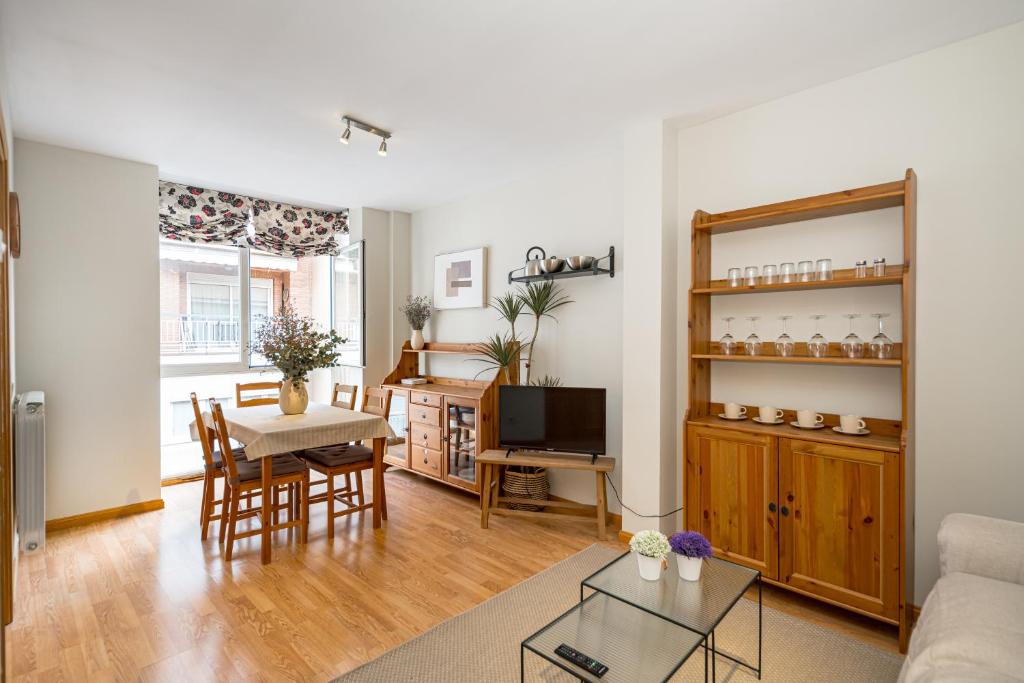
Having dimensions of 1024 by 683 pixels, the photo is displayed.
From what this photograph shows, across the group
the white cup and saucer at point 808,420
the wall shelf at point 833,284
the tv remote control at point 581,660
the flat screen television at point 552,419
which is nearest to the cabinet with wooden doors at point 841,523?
the white cup and saucer at point 808,420

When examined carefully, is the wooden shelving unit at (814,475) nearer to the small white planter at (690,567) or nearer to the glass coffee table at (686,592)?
the glass coffee table at (686,592)

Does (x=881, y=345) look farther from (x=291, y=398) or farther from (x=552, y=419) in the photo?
(x=291, y=398)

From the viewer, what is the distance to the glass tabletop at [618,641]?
1595 millimetres

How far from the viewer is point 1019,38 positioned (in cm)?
218

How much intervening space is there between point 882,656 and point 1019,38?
267 cm

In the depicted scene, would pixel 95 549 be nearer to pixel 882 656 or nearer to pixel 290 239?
pixel 290 239

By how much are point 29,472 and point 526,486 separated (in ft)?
9.78

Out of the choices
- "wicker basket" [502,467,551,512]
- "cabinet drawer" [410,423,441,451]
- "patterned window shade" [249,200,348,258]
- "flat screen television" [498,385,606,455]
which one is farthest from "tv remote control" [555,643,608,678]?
"patterned window shade" [249,200,348,258]

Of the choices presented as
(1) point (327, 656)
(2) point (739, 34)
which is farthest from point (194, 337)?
(2) point (739, 34)

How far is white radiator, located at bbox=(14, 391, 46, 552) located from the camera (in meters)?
2.83

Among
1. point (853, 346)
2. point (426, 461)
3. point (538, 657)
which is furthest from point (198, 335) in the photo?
point (853, 346)

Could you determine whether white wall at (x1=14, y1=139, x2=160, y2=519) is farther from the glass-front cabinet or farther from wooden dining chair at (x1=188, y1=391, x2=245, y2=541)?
the glass-front cabinet

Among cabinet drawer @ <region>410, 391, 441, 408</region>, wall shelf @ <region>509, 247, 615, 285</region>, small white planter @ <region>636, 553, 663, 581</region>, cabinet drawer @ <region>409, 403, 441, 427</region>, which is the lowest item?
small white planter @ <region>636, 553, 663, 581</region>

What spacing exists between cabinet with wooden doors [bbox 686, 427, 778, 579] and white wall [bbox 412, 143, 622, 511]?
→ 837 millimetres
